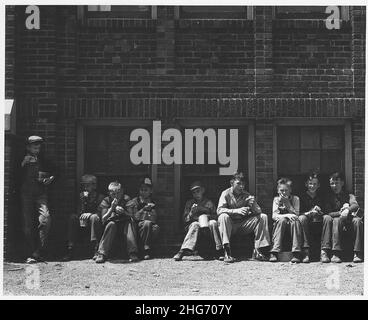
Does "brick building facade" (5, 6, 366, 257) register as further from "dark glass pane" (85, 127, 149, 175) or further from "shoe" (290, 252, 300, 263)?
"shoe" (290, 252, 300, 263)

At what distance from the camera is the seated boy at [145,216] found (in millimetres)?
9398

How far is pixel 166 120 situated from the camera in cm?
980

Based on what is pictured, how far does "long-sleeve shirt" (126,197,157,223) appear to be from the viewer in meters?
9.43

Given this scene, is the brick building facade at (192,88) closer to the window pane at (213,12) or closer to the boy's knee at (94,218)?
the window pane at (213,12)

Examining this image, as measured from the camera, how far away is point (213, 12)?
32.6 ft

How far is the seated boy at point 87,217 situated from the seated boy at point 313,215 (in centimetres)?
264

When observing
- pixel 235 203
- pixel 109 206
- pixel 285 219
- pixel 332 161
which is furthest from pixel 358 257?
pixel 109 206

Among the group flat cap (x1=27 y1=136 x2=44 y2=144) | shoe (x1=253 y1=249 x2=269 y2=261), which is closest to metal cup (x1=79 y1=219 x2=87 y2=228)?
flat cap (x1=27 y1=136 x2=44 y2=144)

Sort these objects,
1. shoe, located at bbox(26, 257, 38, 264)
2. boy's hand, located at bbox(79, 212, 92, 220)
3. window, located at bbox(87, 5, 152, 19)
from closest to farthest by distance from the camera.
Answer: shoe, located at bbox(26, 257, 38, 264)
boy's hand, located at bbox(79, 212, 92, 220)
window, located at bbox(87, 5, 152, 19)

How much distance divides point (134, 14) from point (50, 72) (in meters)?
1.39

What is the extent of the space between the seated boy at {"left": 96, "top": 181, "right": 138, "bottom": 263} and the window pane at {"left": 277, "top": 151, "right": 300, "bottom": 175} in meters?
2.21

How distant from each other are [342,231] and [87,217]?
3.30 m
